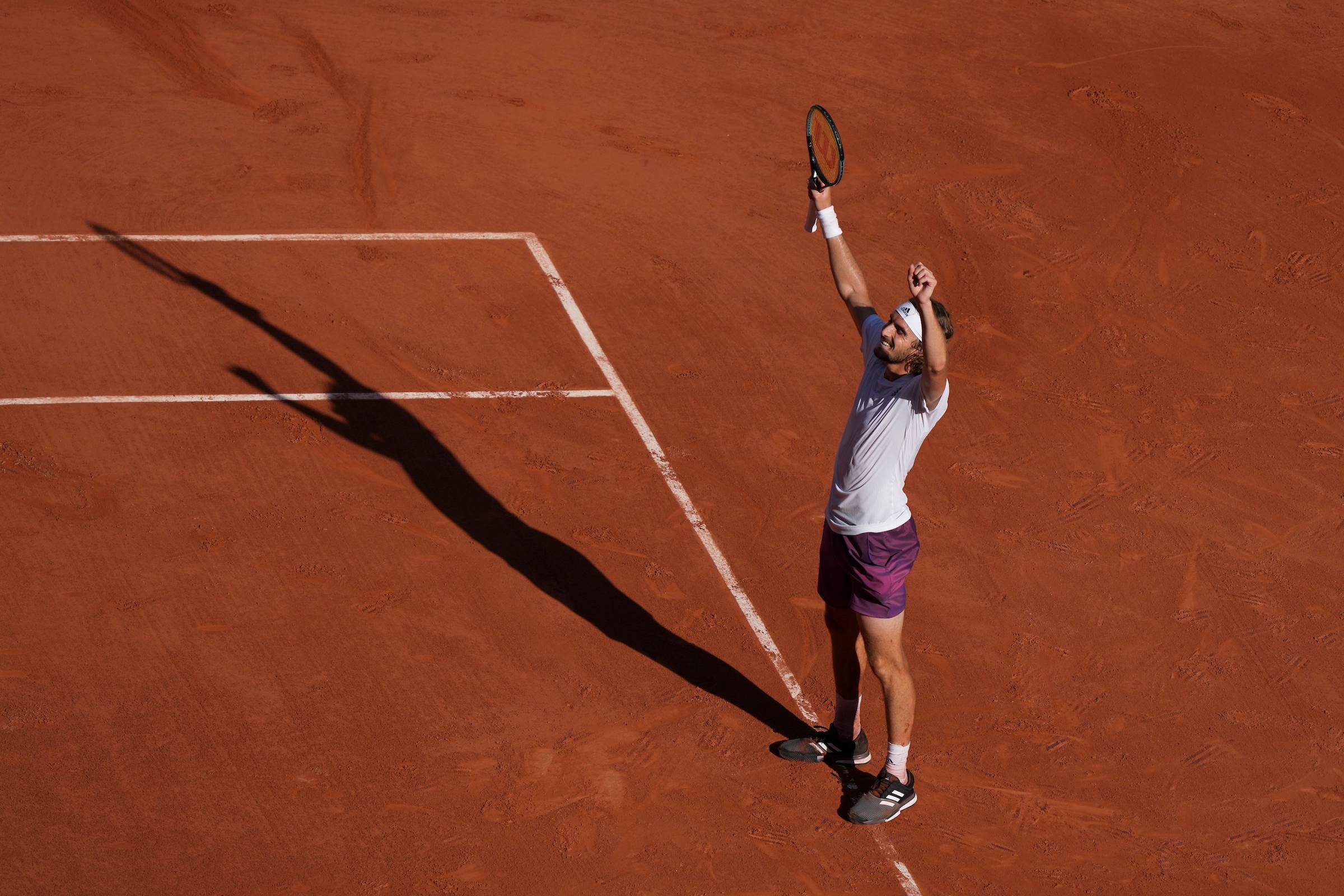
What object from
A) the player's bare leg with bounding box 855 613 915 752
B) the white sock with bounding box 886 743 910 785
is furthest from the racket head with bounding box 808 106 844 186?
the white sock with bounding box 886 743 910 785

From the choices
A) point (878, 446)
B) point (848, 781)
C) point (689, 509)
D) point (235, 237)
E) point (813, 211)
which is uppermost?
point (813, 211)

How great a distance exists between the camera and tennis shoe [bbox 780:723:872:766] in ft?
22.1

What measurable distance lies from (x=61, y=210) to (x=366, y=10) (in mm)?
5283

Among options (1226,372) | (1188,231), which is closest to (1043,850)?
(1226,372)

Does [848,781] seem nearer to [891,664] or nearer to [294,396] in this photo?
[891,664]

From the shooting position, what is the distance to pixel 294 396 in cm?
916

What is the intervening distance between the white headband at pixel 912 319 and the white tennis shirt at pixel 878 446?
22 cm

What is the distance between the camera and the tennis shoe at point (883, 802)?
6.43 metres

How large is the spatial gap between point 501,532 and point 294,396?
218 cm

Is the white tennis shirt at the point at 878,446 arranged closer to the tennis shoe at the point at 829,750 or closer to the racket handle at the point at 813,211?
the racket handle at the point at 813,211

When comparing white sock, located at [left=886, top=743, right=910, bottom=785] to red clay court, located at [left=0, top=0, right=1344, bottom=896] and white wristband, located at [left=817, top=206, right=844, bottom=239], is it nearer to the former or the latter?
red clay court, located at [left=0, top=0, right=1344, bottom=896]

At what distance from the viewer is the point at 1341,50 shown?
15227mm

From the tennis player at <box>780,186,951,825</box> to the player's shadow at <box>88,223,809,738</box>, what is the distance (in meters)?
0.79

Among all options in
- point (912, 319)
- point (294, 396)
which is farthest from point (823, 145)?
point (294, 396)
